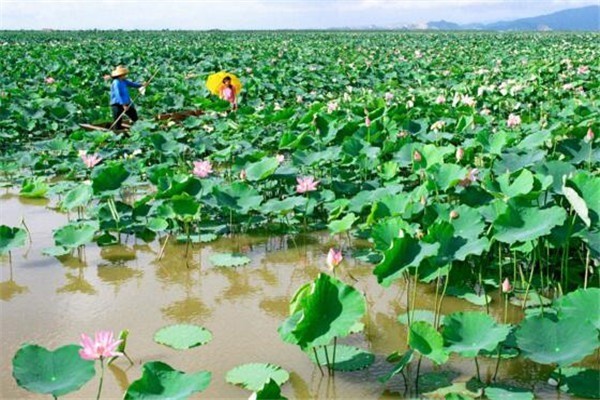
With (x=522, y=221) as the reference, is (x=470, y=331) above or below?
below

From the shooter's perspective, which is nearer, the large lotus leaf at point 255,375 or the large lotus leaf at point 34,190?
the large lotus leaf at point 255,375

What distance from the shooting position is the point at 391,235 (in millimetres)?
2498

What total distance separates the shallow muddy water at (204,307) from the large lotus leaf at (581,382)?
0.28 ft

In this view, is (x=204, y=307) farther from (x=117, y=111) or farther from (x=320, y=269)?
(x=117, y=111)

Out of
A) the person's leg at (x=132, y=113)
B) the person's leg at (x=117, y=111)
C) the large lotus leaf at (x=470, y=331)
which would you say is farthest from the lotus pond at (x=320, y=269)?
the person's leg at (x=132, y=113)

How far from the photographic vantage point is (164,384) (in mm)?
1704

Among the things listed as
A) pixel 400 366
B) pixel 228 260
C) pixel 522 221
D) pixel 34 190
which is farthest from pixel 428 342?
pixel 34 190

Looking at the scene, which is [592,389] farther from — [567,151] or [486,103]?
[486,103]

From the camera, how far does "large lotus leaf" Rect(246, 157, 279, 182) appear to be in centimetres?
380

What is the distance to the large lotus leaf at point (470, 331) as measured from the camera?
6.23 ft

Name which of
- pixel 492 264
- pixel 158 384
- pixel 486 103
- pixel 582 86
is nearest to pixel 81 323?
pixel 158 384

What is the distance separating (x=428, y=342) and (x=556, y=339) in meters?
0.35

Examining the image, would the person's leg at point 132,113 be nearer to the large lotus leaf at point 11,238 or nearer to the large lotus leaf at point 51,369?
the large lotus leaf at point 11,238

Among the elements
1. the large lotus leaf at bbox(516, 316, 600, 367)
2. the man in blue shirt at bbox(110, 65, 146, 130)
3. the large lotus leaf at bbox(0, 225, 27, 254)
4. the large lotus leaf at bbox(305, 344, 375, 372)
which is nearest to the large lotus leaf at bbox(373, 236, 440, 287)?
the large lotus leaf at bbox(305, 344, 375, 372)
